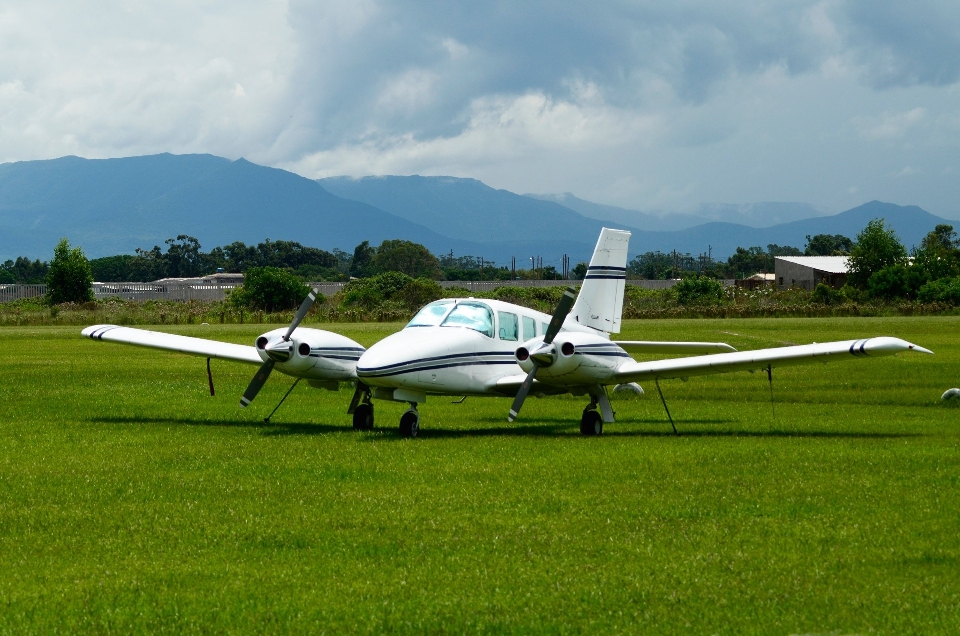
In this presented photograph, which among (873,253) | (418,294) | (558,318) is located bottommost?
(558,318)

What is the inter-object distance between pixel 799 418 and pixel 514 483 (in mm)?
10383

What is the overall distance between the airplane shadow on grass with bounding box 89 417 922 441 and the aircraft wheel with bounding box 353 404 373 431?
0.17 m

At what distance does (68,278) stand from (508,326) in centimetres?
7999

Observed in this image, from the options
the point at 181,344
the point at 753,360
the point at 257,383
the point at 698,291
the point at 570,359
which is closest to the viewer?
the point at 570,359

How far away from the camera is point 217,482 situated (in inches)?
496

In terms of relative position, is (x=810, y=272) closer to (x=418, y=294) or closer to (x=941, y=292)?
(x=941, y=292)

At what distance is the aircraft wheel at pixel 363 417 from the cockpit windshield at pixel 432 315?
161cm

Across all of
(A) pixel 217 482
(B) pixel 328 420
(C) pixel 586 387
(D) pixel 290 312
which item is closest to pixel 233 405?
(B) pixel 328 420

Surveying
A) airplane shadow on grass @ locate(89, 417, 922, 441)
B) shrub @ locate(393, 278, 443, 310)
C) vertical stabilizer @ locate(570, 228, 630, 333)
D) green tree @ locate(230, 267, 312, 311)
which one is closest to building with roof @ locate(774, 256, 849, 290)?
shrub @ locate(393, 278, 443, 310)

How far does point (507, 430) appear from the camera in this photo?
63.3 ft

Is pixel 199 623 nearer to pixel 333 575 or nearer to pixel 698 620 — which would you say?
pixel 333 575

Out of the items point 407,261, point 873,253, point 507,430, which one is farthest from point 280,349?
point 407,261

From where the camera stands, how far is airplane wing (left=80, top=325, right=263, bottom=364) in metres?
20.9

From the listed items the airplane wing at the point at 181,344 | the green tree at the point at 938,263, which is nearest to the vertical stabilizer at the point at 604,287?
the airplane wing at the point at 181,344
